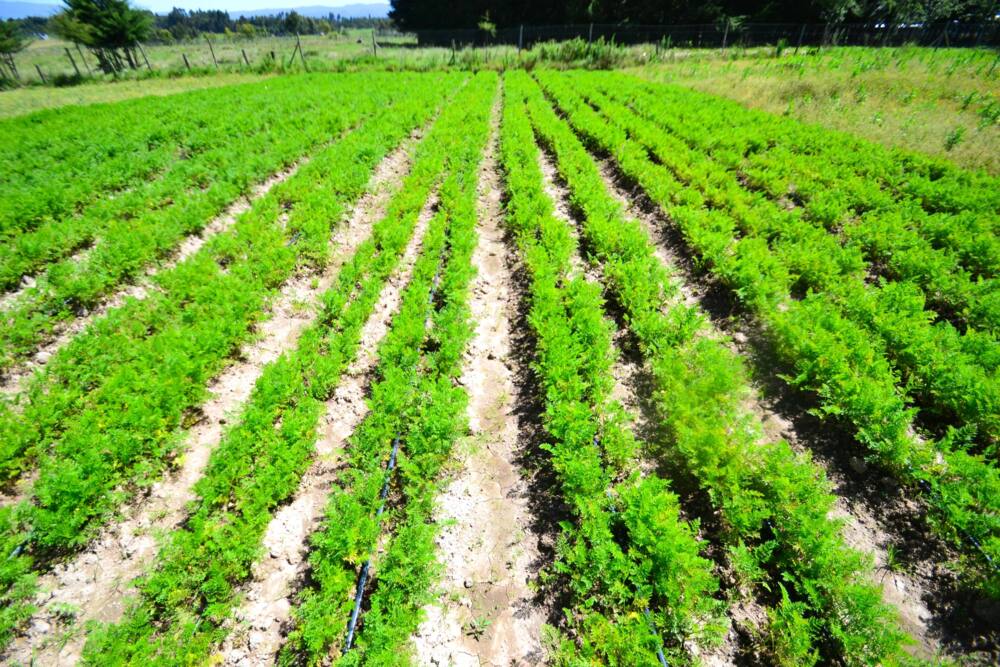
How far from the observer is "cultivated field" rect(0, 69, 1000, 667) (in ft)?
11.2

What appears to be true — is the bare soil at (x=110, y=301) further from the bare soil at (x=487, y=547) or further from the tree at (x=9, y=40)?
the tree at (x=9, y=40)

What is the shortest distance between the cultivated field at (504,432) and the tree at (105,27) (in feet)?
137

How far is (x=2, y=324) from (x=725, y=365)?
988cm

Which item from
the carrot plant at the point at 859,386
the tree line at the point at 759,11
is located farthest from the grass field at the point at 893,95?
the tree line at the point at 759,11

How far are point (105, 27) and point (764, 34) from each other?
5682 cm

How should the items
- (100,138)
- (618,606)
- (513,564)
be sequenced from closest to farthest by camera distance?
(618,606) → (513,564) → (100,138)

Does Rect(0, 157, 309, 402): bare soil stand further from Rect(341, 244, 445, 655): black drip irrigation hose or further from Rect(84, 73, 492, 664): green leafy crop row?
Rect(341, 244, 445, 655): black drip irrigation hose

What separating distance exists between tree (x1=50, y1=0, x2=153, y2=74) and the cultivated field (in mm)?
41655

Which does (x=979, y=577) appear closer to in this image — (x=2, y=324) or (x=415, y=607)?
(x=415, y=607)

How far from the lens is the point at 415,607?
350 cm

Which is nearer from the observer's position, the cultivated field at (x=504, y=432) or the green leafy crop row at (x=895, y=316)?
the cultivated field at (x=504, y=432)

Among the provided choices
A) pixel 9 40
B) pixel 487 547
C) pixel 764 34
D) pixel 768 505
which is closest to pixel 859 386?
pixel 768 505

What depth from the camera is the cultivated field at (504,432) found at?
3414mm

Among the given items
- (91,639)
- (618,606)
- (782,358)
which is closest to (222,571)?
(91,639)
